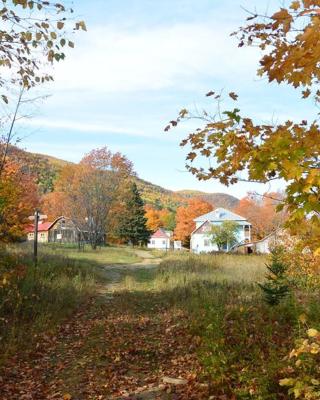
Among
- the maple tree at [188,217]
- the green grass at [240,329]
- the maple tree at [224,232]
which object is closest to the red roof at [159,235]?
the maple tree at [188,217]

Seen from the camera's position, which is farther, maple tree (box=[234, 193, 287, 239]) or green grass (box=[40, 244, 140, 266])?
maple tree (box=[234, 193, 287, 239])

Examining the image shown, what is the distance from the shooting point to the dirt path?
5734 mm

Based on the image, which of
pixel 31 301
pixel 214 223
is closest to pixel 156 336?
pixel 31 301

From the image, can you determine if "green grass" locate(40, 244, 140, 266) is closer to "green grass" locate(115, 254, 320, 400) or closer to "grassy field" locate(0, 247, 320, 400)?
"grassy field" locate(0, 247, 320, 400)

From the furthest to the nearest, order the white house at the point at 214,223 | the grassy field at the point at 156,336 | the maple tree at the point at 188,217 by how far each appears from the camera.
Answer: the maple tree at the point at 188,217
the white house at the point at 214,223
the grassy field at the point at 156,336

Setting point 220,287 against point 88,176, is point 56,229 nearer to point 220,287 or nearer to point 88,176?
point 88,176

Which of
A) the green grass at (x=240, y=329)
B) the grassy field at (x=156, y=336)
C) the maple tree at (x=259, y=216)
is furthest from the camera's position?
the maple tree at (x=259, y=216)

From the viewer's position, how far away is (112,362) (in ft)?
22.8

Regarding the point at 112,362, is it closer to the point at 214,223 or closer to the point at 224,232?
the point at 224,232

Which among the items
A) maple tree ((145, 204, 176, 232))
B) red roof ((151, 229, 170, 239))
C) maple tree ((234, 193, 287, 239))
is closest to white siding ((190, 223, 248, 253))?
maple tree ((234, 193, 287, 239))

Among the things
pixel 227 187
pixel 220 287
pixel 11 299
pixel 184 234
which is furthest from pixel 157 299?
pixel 184 234

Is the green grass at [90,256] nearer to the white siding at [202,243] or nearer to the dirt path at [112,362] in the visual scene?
the dirt path at [112,362]

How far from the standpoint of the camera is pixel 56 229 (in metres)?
73.8

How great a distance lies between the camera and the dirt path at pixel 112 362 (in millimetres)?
5734
